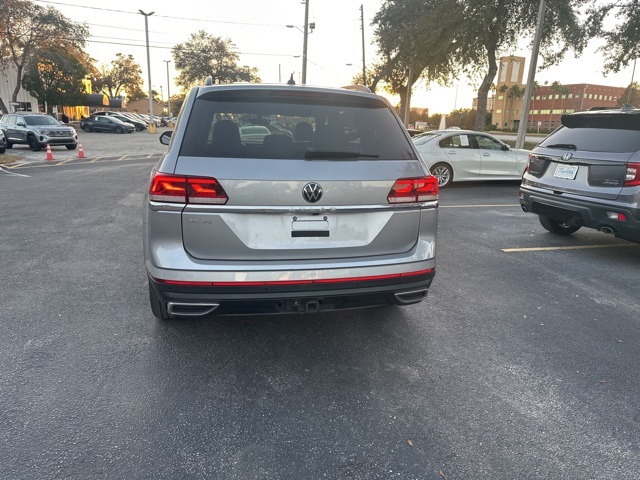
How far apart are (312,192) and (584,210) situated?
4.15 meters

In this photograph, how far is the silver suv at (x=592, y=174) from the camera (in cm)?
509

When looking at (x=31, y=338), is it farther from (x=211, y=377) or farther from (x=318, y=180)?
(x=318, y=180)

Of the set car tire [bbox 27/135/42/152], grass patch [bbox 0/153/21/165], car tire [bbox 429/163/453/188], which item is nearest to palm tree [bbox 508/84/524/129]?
car tire [bbox 27/135/42/152]

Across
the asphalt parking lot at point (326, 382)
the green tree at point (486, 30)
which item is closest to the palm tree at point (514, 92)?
the green tree at point (486, 30)

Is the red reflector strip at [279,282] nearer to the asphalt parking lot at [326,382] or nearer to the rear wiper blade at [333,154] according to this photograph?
the asphalt parking lot at [326,382]

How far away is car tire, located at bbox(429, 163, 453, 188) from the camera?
37.9 feet

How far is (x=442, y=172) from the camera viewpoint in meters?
11.6

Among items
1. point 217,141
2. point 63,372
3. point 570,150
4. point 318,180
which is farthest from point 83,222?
point 570,150

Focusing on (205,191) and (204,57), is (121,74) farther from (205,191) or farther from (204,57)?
(205,191)

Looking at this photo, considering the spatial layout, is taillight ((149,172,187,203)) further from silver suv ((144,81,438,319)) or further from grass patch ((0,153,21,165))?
grass patch ((0,153,21,165))

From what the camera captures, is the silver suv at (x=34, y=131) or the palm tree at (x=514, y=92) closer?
the silver suv at (x=34, y=131)

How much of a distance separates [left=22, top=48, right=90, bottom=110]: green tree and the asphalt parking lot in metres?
45.0

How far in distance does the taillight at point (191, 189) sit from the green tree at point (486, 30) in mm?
22764

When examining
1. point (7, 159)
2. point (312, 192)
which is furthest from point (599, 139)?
point (7, 159)
